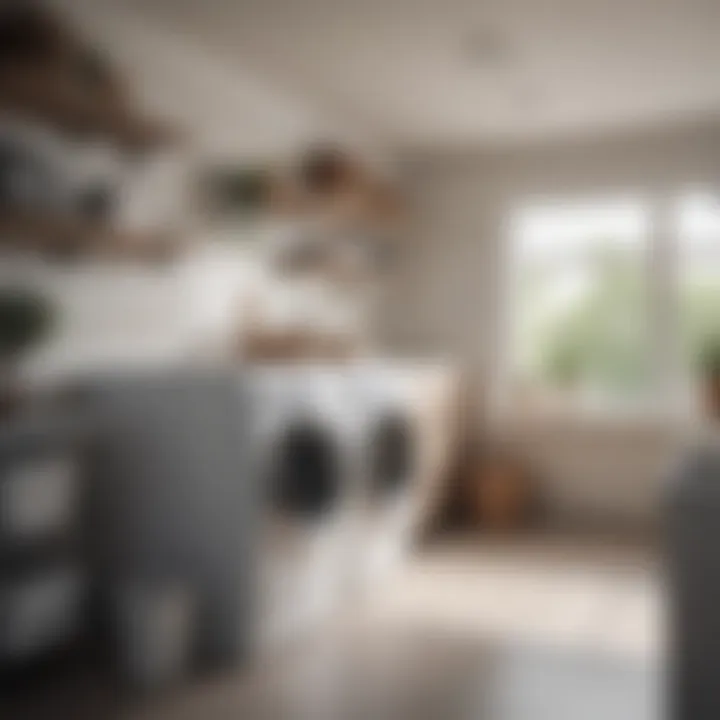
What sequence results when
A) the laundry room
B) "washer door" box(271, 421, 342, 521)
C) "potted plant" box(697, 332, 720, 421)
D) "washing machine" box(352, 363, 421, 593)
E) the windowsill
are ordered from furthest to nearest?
the windowsill < "potted plant" box(697, 332, 720, 421) < "washing machine" box(352, 363, 421, 593) < "washer door" box(271, 421, 342, 521) < the laundry room

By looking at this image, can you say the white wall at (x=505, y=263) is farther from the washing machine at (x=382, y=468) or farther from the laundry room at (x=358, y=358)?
the washing machine at (x=382, y=468)

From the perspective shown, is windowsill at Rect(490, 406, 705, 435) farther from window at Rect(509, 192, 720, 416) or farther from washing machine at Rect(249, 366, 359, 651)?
washing machine at Rect(249, 366, 359, 651)

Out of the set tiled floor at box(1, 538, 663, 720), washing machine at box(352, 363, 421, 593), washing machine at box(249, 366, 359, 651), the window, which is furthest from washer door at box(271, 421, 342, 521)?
the window

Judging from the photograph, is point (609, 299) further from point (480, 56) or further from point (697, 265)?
point (480, 56)

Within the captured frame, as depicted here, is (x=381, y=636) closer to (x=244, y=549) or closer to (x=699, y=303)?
(x=244, y=549)

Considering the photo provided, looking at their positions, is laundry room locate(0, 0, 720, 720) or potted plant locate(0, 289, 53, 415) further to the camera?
potted plant locate(0, 289, 53, 415)

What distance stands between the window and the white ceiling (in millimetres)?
537

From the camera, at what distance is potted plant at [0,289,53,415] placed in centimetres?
250

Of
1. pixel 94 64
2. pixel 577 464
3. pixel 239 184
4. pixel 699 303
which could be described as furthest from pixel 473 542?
pixel 94 64

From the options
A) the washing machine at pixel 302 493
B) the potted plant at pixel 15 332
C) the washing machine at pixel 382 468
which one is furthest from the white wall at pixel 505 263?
the potted plant at pixel 15 332

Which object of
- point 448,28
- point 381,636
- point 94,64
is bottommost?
point 381,636

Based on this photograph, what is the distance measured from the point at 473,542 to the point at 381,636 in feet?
4.75

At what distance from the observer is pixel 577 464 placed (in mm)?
4512

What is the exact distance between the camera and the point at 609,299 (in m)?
4.51
